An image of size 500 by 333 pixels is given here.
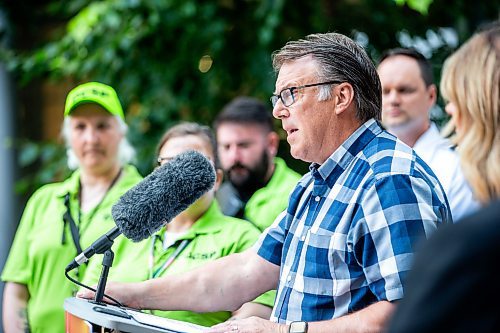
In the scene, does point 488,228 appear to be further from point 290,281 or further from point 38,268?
point 38,268

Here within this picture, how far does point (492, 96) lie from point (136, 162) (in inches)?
162

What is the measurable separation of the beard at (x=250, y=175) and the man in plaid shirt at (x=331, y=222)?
170cm

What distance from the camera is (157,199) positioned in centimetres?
246

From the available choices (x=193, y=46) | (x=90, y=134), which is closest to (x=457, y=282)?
(x=90, y=134)

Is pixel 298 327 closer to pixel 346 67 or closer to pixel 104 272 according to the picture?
pixel 104 272

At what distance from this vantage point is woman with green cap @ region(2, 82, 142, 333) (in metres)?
3.81

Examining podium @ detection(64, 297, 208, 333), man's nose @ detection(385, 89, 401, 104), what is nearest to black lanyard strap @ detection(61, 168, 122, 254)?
podium @ detection(64, 297, 208, 333)

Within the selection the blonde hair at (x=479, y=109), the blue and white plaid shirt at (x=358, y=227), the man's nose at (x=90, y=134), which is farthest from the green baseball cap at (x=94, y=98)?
the blonde hair at (x=479, y=109)

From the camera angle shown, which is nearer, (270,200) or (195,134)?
(195,134)

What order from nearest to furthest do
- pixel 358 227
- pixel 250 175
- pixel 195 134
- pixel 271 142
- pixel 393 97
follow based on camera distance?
1. pixel 358 227
2. pixel 195 134
3. pixel 393 97
4. pixel 250 175
5. pixel 271 142

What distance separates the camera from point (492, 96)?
80.3 inches

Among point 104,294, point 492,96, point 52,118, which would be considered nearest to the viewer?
point 492,96

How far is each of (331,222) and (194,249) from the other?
109 cm

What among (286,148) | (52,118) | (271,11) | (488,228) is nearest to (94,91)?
(271,11)
